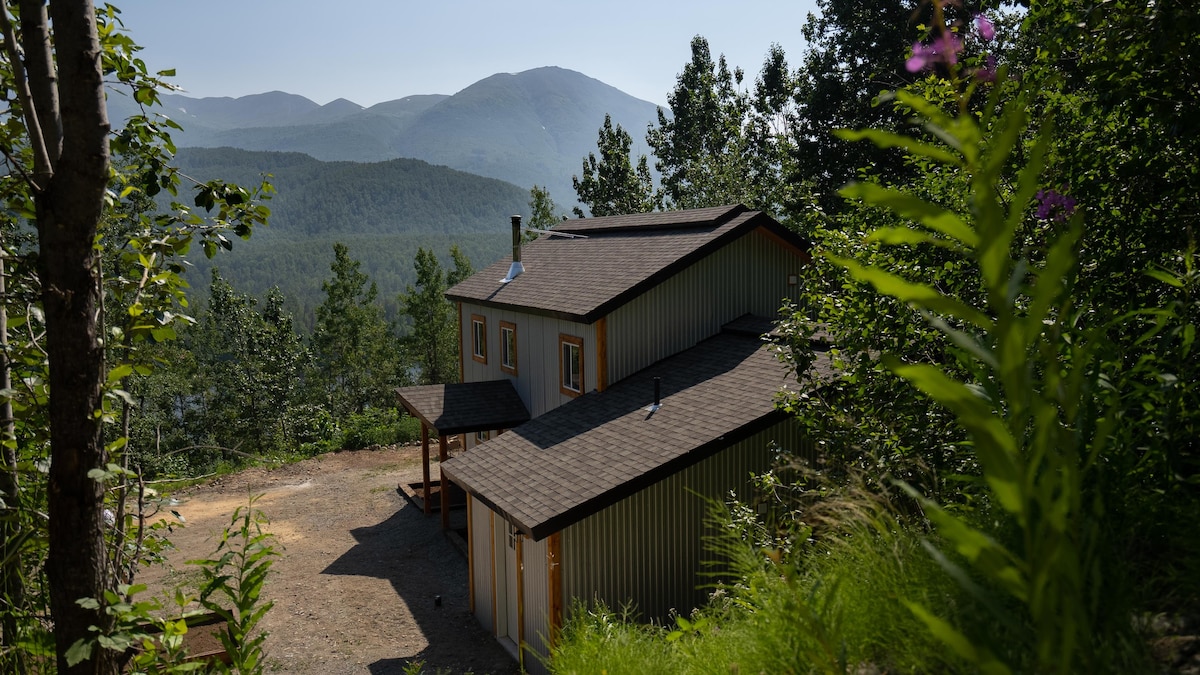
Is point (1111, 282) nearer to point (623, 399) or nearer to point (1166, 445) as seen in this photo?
point (1166, 445)

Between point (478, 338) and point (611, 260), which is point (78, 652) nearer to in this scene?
point (611, 260)

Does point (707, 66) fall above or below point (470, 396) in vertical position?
above

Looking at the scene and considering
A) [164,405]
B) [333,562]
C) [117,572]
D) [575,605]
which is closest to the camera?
[117,572]

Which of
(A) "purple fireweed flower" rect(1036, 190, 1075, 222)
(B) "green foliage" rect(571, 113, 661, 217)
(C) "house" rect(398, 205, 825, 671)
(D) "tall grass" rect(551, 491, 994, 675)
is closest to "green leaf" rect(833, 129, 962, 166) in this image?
(D) "tall grass" rect(551, 491, 994, 675)

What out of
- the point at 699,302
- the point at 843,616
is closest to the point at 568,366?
the point at 699,302

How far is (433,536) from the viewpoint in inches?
655

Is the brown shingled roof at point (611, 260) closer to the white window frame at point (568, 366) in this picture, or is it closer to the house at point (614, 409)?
the house at point (614, 409)

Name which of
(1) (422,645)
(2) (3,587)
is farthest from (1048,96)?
(1) (422,645)

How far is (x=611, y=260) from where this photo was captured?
1595 cm

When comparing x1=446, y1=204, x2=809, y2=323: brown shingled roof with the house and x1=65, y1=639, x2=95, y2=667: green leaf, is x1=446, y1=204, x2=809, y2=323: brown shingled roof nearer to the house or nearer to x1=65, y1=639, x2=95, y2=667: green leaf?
the house

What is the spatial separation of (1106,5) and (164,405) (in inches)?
2208

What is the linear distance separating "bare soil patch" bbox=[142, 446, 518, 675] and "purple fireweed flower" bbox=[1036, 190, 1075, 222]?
7565mm

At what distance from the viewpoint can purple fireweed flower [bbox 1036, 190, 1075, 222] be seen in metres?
4.43

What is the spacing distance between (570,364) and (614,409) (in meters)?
2.55
